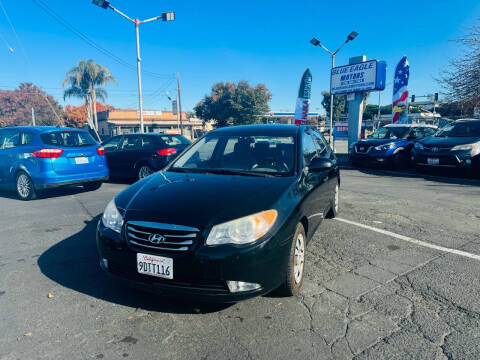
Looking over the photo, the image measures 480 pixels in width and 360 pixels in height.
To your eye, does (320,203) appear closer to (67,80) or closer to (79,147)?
(79,147)

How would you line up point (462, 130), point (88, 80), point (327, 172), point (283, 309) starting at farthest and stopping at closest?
point (88, 80), point (462, 130), point (327, 172), point (283, 309)

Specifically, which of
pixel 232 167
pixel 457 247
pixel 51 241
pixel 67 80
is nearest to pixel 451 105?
pixel 457 247

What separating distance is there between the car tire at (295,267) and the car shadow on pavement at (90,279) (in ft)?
1.81

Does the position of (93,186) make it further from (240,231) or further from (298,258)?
(240,231)

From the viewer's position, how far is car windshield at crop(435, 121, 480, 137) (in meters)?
9.50

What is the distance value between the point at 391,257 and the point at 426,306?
109 cm

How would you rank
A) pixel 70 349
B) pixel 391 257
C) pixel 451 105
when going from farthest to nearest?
pixel 451 105, pixel 391 257, pixel 70 349

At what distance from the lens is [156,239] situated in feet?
8.19

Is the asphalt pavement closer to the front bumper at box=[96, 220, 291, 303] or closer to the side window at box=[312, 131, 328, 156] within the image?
the front bumper at box=[96, 220, 291, 303]

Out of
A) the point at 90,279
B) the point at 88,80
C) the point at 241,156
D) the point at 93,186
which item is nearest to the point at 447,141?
the point at 241,156

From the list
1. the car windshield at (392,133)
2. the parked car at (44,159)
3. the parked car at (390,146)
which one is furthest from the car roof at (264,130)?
the car windshield at (392,133)

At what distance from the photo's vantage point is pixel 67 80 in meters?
41.2

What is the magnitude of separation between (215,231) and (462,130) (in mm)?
10177

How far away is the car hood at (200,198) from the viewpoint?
2539 mm
